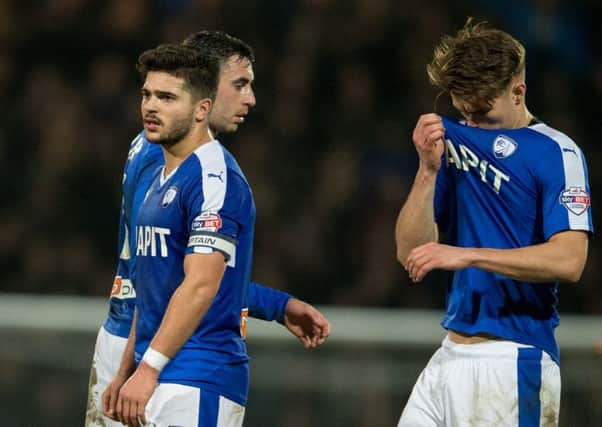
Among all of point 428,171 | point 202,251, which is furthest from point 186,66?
point 428,171

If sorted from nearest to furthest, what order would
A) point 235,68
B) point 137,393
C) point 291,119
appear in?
point 137,393
point 235,68
point 291,119

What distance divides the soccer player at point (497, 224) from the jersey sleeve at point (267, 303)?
62cm

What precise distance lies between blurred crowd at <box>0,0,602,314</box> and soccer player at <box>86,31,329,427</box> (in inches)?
170

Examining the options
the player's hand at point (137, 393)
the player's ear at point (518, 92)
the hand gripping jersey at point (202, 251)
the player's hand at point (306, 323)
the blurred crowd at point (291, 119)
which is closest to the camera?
the player's hand at point (137, 393)

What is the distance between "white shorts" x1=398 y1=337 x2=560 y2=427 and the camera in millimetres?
3445

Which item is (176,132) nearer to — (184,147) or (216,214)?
(184,147)

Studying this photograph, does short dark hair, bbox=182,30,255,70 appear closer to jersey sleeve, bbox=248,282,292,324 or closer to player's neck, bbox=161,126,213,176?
player's neck, bbox=161,126,213,176

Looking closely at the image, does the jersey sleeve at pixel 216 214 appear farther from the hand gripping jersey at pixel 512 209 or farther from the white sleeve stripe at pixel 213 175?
the hand gripping jersey at pixel 512 209

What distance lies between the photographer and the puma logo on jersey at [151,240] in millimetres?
3373

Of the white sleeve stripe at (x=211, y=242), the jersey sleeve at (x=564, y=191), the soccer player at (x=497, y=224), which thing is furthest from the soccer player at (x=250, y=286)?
the jersey sleeve at (x=564, y=191)

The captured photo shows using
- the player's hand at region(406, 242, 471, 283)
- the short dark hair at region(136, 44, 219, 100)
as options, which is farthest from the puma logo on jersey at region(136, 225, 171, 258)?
the player's hand at region(406, 242, 471, 283)

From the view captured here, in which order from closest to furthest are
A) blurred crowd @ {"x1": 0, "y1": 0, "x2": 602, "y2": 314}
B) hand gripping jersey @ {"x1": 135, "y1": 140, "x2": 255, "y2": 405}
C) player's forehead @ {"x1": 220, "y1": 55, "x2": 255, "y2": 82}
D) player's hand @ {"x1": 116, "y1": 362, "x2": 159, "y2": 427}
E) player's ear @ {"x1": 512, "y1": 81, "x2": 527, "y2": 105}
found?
player's hand @ {"x1": 116, "y1": 362, "x2": 159, "y2": 427} < hand gripping jersey @ {"x1": 135, "y1": 140, "x2": 255, "y2": 405} < player's ear @ {"x1": 512, "y1": 81, "x2": 527, "y2": 105} < player's forehead @ {"x1": 220, "y1": 55, "x2": 255, "y2": 82} < blurred crowd @ {"x1": 0, "y1": 0, "x2": 602, "y2": 314}

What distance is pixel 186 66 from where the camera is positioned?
136 inches

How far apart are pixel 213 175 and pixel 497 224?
866 mm
